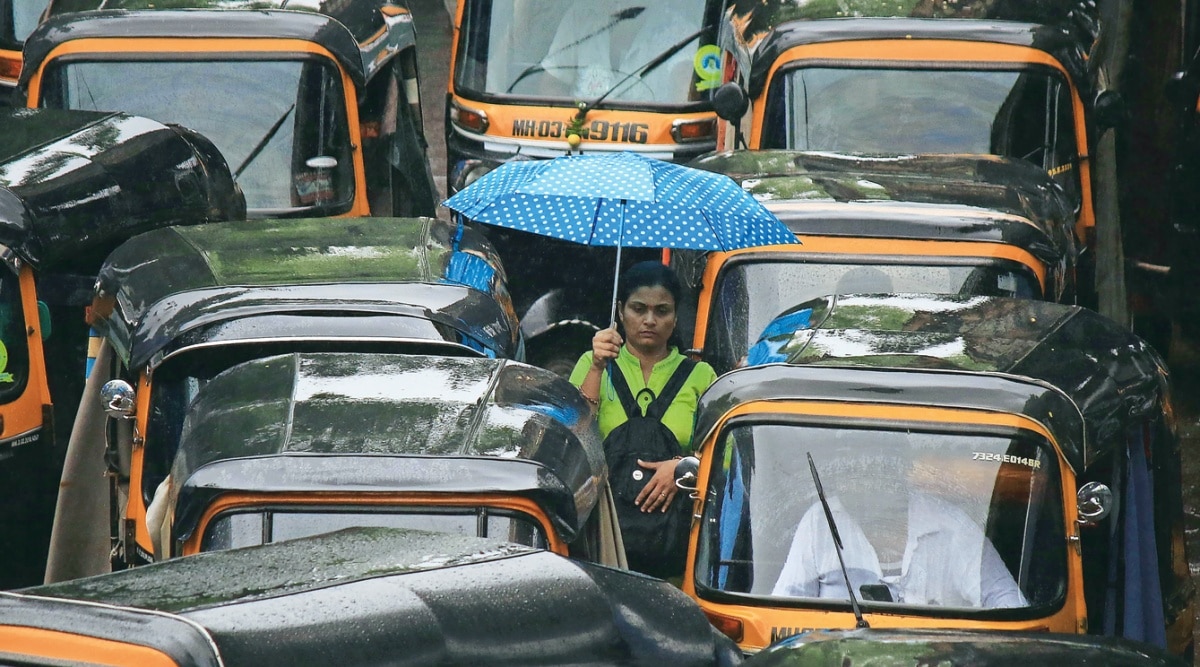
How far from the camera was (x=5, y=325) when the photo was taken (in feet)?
26.3

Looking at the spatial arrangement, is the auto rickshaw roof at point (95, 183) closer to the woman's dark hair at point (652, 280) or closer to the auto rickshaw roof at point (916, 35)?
the woman's dark hair at point (652, 280)

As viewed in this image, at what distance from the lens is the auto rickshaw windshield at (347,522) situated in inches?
219

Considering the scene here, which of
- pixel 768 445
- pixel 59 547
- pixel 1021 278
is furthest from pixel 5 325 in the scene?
pixel 1021 278

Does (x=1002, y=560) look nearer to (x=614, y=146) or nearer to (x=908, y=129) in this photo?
(x=908, y=129)

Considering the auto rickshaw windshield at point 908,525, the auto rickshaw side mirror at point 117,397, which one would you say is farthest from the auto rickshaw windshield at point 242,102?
the auto rickshaw windshield at point 908,525

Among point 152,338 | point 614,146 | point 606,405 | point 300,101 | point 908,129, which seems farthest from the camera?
point 614,146

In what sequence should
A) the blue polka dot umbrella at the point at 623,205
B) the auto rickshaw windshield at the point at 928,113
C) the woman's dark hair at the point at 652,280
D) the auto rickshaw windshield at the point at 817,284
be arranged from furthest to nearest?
the auto rickshaw windshield at the point at 928,113 < the auto rickshaw windshield at the point at 817,284 < the woman's dark hair at the point at 652,280 < the blue polka dot umbrella at the point at 623,205

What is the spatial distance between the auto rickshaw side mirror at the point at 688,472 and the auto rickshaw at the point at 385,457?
273 millimetres

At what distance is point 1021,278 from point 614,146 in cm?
414

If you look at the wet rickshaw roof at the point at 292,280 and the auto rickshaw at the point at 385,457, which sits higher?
the wet rickshaw roof at the point at 292,280

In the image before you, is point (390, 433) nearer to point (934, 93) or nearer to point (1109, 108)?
point (934, 93)

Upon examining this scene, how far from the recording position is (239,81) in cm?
1057

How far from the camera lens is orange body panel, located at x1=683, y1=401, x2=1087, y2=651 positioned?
5805 millimetres

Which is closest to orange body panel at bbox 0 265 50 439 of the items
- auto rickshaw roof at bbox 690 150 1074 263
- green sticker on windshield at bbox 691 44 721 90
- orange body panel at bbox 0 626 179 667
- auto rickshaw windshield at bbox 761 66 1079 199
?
auto rickshaw roof at bbox 690 150 1074 263
